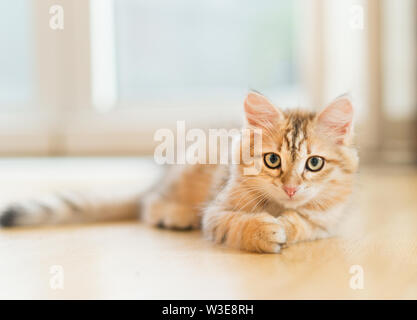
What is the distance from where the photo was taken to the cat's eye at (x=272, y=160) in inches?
45.0

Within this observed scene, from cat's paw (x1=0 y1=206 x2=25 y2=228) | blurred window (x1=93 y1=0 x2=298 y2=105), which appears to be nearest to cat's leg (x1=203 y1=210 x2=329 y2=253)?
cat's paw (x1=0 y1=206 x2=25 y2=228)

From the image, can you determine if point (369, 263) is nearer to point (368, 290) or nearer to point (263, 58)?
point (368, 290)

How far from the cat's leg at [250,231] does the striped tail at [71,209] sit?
53cm

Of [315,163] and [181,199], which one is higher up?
[315,163]

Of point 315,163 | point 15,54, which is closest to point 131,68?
point 15,54

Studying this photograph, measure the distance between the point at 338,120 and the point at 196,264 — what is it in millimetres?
540

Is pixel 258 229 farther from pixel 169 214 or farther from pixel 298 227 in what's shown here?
pixel 169 214

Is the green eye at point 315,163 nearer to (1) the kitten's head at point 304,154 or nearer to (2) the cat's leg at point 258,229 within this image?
(1) the kitten's head at point 304,154

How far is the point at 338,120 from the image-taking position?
47.9 inches

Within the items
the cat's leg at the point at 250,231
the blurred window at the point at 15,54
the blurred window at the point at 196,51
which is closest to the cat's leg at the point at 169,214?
the cat's leg at the point at 250,231

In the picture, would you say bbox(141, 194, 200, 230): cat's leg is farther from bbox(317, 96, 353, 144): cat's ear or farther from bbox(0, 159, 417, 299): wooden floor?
bbox(317, 96, 353, 144): cat's ear

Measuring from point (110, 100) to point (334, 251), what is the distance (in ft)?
7.87
